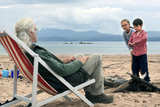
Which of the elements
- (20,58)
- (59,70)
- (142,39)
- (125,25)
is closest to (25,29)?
(20,58)

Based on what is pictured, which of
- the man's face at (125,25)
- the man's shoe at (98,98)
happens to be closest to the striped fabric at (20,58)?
the man's shoe at (98,98)

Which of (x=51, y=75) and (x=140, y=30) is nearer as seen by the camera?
(x=51, y=75)

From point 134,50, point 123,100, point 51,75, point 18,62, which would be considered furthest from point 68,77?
point 134,50

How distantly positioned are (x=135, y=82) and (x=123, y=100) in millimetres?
922

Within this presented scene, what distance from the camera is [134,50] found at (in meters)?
5.54

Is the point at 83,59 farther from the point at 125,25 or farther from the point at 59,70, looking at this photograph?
the point at 125,25

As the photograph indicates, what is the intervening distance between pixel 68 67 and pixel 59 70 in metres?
0.17

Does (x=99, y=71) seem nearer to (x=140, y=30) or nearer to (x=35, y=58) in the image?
(x=35, y=58)

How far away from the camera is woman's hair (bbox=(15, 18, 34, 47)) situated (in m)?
3.06

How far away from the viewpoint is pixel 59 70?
3.13 m

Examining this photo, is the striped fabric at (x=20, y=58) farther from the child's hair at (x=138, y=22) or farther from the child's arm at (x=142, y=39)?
the child's hair at (x=138, y=22)

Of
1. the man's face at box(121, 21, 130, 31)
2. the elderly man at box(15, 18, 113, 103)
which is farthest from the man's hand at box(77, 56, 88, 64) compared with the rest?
the man's face at box(121, 21, 130, 31)

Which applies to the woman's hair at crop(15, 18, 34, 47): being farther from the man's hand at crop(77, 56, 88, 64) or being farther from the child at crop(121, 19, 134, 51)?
the child at crop(121, 19, 134, 51)

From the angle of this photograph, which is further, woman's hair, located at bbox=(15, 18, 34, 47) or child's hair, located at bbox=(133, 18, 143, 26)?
child's hair, located at bbox=(133, 18, 143, 26)
